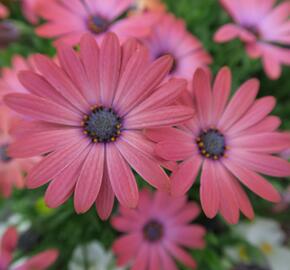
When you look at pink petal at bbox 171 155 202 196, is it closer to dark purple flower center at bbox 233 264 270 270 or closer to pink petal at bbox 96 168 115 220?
pink petal at bbox 96 168 115 220

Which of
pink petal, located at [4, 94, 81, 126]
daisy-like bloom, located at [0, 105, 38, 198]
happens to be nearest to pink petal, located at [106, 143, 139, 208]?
pink petal, located at [4, 94, 81, 126]

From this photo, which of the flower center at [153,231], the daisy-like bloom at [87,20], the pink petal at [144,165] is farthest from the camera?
the flower center at [153,231]

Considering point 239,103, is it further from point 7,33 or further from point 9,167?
point 7,33

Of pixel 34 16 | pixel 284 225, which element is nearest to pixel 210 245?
pixel 284 225

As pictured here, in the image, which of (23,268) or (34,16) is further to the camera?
(34,16)

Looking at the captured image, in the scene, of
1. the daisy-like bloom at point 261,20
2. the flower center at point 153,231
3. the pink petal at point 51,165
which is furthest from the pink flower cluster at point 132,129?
the flower center at point 153,231

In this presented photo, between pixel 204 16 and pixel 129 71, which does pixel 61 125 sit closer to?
pixel 129 71

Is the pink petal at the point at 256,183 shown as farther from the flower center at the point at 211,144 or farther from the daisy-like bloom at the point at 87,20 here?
the daisy-like bloom at the point at 87,20

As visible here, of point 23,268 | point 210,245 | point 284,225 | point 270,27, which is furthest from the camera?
point 284,225
